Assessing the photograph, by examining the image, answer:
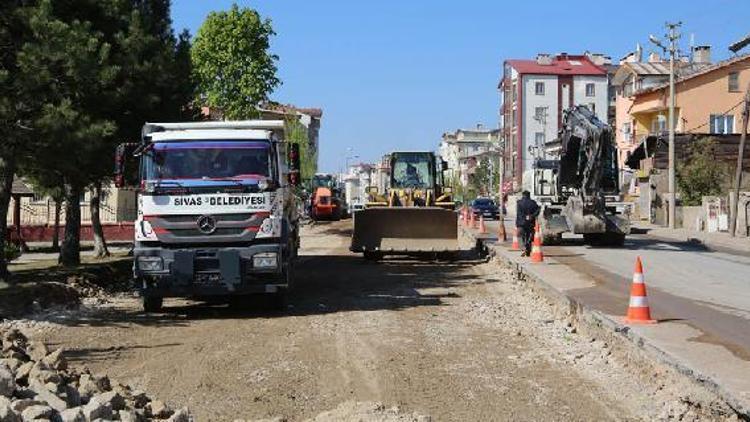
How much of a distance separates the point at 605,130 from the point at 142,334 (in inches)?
728

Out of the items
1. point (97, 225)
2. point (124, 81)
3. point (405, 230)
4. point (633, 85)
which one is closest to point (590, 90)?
point (633, 85)

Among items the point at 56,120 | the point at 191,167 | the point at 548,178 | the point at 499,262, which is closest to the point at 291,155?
the point at 191,167

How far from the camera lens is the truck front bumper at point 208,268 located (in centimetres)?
1270

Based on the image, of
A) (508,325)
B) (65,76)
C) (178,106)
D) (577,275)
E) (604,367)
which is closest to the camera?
(604,367)

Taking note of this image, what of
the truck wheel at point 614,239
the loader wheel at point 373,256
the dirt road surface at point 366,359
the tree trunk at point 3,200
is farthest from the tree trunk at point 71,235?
the truck wheel at point 614,239

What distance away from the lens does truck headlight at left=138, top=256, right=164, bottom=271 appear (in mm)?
12703

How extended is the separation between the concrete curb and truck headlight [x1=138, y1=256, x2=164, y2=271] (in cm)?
613

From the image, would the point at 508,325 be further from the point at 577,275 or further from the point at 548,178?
the point at 548,178

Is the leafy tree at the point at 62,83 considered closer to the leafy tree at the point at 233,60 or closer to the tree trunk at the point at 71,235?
the tree trunk at the point at 71,235

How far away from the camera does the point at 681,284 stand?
Result: 55.6 feet

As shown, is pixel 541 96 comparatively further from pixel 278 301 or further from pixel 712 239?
pixel 278 301

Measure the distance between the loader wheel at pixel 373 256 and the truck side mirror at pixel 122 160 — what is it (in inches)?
415

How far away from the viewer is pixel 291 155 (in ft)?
46.1

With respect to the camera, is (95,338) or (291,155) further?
(291,155)
